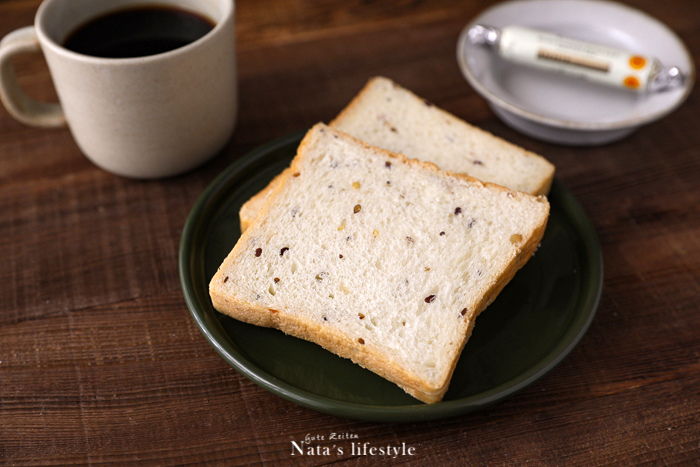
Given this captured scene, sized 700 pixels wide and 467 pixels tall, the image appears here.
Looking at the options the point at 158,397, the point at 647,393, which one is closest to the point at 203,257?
the point at 158,397

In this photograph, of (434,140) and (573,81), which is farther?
(573,81)

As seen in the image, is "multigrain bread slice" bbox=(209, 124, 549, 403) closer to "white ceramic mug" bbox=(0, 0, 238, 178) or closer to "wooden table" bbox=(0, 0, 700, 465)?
"wooden table" bbox=(0, 0, 700, 465)

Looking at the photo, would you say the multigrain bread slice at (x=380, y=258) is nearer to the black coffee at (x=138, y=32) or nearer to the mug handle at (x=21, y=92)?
the black coffee at (x=138, y=32)

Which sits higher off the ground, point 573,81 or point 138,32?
point 138,32

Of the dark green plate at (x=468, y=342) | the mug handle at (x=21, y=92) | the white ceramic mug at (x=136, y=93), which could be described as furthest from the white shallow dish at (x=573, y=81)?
the mug handle at (x=21, y=92)

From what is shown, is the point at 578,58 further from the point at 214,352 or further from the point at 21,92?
the point at 21,92

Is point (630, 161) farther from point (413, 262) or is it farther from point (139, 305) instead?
point (139, 305)

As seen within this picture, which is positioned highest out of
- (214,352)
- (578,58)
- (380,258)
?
(578,58)

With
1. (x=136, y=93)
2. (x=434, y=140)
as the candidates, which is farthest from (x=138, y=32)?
(x=434, y=140)

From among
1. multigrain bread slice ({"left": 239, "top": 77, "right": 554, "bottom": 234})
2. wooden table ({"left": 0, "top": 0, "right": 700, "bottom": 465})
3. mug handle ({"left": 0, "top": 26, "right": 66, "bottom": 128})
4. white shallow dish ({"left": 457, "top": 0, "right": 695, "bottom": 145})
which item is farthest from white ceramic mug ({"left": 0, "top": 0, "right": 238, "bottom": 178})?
white shallow dish ({"left": 457, "top": 0, "right": 695, "bottom": 145})
